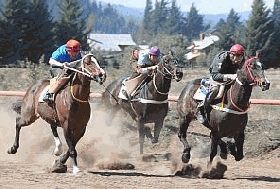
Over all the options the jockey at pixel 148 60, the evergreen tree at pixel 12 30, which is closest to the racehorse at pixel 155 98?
the jockey at pixel 148 60

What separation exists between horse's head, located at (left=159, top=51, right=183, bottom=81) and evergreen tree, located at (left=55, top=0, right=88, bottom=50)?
46926mm

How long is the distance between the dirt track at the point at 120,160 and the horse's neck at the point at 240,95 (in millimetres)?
1198

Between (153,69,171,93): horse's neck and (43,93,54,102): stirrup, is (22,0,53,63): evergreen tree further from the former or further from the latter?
(43,93,54,102): stirrup

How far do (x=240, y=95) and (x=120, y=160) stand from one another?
321 cm

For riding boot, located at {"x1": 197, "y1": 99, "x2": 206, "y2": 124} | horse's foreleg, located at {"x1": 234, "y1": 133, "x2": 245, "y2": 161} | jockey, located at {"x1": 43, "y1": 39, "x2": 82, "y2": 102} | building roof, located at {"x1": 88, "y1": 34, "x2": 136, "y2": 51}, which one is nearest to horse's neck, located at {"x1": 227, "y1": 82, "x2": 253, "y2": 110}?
horse's foreleg, located at {"x1": 234, "y1": 133, "x2": 245, "y2": 161}

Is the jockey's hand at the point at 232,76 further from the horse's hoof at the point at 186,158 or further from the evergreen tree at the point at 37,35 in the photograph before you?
the evergreen tree at the point at 37,35

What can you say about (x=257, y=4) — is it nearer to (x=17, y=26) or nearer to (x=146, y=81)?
(x=17, y=26)

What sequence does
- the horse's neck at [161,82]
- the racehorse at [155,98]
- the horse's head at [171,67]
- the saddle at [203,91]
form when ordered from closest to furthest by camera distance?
the saddle at [203,91] < the horse's head at [171,67] < the racehorse at [155,98] < the horse's neck at [161,82]

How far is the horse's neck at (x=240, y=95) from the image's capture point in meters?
9.31

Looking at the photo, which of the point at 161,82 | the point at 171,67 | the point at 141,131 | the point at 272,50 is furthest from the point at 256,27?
the point at 171,67

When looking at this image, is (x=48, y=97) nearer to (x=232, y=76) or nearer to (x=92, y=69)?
(x=92, y=69)

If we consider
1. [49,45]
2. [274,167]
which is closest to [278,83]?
[49,45]

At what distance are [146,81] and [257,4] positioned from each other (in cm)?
6168

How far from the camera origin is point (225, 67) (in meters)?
9.84
